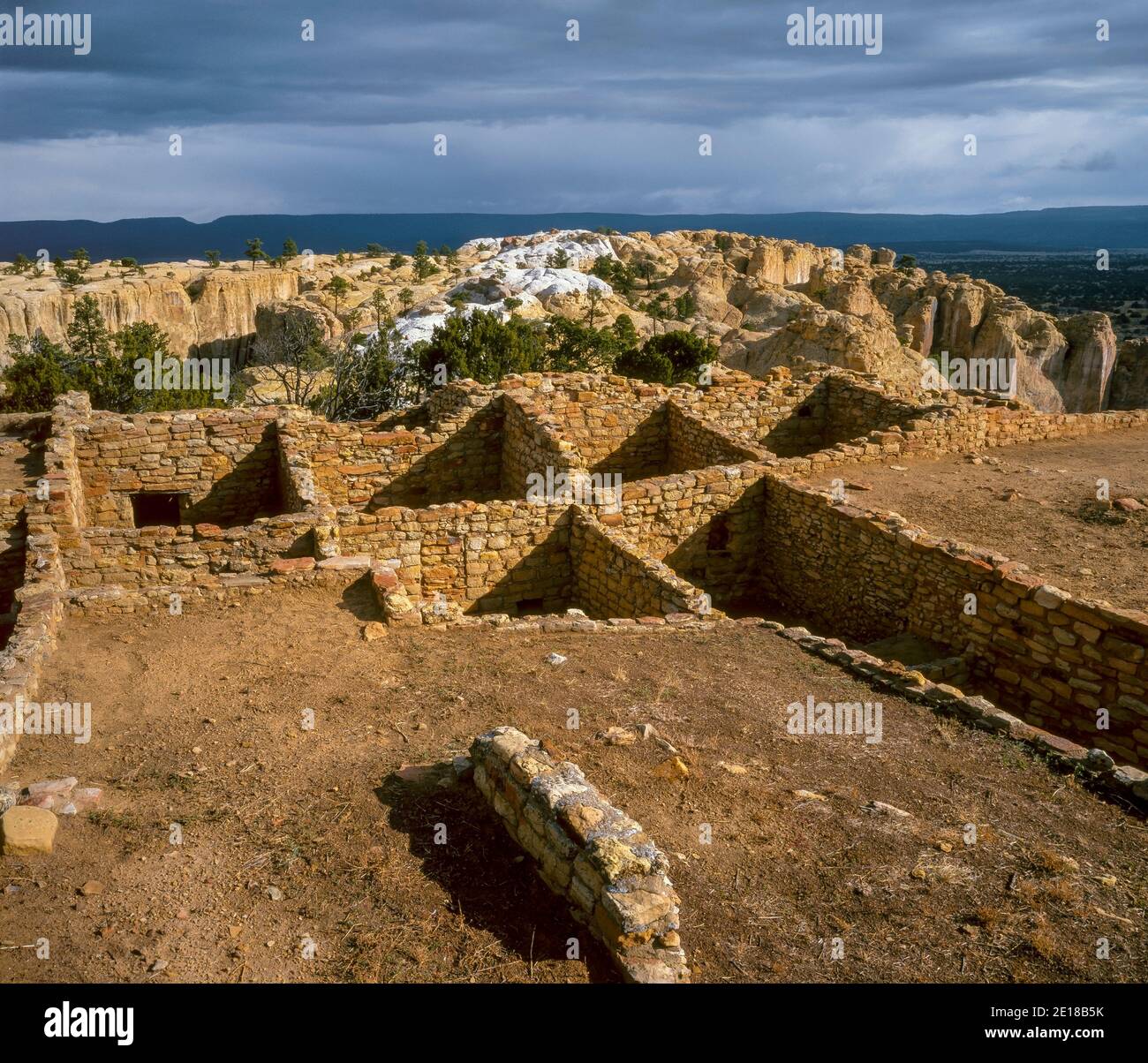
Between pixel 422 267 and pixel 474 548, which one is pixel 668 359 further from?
pixel 422 267

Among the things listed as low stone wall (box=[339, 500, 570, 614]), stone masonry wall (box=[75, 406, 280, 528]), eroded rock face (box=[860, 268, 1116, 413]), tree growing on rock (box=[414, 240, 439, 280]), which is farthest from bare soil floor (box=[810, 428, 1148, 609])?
tree growing on rock (box=[414, 240, 439, 280])

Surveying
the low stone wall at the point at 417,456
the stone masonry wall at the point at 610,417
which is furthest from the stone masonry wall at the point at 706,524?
the low stone wall at the point at 417,456

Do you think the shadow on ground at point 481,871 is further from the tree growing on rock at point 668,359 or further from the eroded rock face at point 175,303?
the eroded rock face at point 175,303

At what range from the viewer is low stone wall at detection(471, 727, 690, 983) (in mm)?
4445

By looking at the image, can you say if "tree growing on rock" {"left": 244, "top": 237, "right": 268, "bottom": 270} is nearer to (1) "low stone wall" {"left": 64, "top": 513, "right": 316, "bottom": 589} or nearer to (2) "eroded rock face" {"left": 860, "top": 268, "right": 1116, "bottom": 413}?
(2) "eroded rock face" {"left": 860, "top": 268, "right": 1116, "bottom": 413}

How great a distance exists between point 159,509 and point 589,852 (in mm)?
11753

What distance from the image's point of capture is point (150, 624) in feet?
28.7

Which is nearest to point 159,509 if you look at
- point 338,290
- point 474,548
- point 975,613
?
point 474,548

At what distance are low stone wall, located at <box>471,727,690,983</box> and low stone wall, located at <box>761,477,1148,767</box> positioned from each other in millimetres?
5259

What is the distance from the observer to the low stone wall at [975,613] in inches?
327

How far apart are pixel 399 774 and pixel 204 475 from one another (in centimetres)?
939
